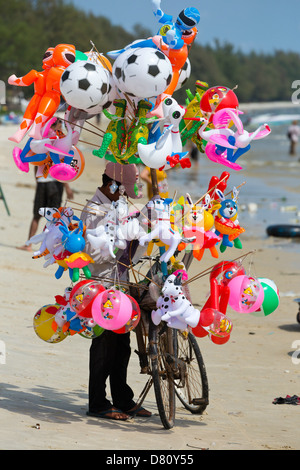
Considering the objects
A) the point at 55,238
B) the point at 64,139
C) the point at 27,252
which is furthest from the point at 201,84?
the point at 27,252

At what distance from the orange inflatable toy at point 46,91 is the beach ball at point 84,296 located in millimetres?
960

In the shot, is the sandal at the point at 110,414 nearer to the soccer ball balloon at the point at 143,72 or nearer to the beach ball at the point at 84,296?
the beach ball at the point at 84,296

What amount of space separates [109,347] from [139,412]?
0.52 meters

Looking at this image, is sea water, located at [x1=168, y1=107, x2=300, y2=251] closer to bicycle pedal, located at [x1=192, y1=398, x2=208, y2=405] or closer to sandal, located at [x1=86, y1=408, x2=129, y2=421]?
A: bicycle pedal, located at [x1=192, y1=398, x2=208, y2=405]

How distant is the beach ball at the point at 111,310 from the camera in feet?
15.3

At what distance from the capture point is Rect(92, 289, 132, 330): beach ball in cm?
467

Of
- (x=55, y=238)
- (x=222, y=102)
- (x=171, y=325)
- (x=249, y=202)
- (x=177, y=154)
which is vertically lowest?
(x=171, y=325)

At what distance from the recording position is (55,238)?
487 centimetres

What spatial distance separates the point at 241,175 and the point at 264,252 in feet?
45.3

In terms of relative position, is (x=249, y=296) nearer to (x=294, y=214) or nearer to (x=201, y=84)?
(x=201, y=84)

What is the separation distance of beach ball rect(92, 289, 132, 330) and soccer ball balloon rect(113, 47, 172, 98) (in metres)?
1.19

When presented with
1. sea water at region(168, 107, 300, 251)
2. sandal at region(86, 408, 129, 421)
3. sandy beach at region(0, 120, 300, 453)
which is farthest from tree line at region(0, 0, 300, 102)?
sandal at region(86, 408, 129, 421)

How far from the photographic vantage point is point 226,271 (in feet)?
16.4

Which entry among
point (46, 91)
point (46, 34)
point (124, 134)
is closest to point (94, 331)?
point (124, 134)
